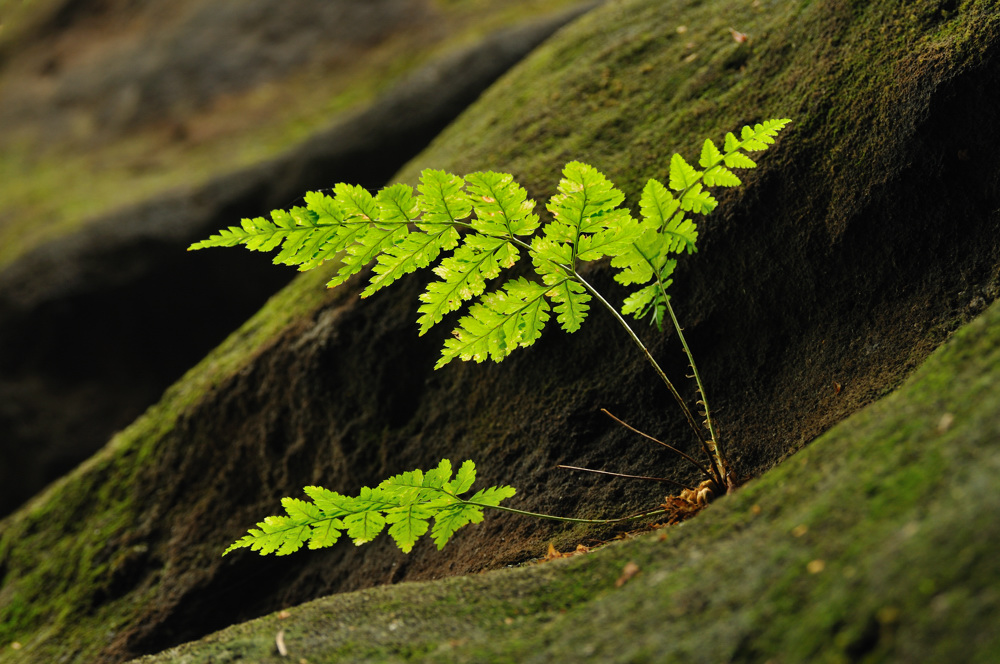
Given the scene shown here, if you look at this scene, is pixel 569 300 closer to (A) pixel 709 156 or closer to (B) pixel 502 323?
(B) pixel 502 323

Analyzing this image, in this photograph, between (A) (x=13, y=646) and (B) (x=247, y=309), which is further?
(B) (x=247, y=309)

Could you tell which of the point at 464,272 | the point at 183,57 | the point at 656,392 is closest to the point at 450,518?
the point at 464,272

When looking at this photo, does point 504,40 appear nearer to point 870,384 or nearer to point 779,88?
point 779,88

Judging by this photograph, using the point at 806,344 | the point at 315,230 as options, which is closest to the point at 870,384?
the point at 806,344

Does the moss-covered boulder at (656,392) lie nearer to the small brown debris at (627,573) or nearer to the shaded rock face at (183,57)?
the small brown debris at (627,573)

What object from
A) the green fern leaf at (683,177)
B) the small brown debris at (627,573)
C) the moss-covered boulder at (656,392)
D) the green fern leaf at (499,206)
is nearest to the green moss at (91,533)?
the moss-covered boulder at (656,392)

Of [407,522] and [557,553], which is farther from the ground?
[407,522]

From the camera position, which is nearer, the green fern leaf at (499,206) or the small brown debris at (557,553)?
the green fern leaf at (499,206)
